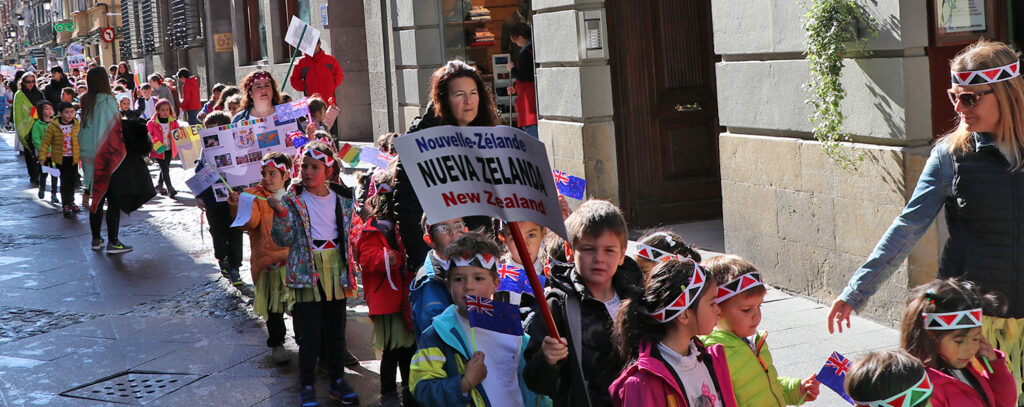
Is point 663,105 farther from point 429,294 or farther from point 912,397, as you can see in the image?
point 912,397

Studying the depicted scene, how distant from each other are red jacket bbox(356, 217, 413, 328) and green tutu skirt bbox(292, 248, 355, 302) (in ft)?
1.04

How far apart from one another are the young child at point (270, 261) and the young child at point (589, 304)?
134 inches

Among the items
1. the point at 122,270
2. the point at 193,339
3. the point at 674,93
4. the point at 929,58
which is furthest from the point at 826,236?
the point at 122,270

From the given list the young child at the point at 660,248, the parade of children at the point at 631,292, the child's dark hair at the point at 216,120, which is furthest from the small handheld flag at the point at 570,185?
the child's dark hair at the point at 216,120

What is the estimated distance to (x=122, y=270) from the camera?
10.9 m

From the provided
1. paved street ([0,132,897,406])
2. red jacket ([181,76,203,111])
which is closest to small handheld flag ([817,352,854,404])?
paved street ([0,132,897,406])

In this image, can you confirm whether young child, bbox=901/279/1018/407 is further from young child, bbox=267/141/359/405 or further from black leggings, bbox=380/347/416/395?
young child, bbox=267/141/359/405

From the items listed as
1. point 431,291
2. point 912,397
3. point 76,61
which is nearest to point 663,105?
point 431,291

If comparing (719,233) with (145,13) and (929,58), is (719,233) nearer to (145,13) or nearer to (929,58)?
(929,58)

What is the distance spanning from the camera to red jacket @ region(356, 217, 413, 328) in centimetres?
575

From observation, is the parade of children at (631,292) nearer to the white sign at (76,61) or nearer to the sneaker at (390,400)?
the sneaker at (390,400)

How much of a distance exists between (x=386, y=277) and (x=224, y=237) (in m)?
4.24

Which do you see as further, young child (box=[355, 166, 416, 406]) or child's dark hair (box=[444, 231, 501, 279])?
young child (box=[355, 166, 416, 406])

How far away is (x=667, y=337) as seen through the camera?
11.0 feet
